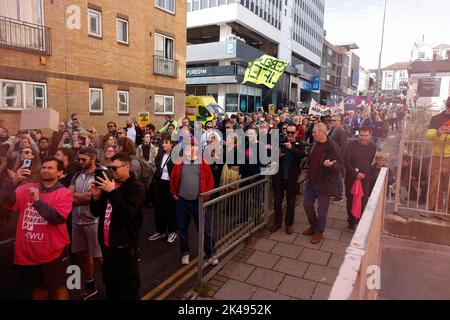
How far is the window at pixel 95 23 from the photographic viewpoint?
1412cm

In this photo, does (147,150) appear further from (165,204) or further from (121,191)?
(121,191)

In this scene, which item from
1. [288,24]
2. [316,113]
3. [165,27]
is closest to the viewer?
[316,113]

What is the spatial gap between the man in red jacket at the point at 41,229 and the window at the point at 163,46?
16.7 metres

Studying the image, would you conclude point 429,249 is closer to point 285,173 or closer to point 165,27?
point 285,173

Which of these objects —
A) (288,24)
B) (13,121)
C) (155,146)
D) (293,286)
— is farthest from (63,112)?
(288,24)

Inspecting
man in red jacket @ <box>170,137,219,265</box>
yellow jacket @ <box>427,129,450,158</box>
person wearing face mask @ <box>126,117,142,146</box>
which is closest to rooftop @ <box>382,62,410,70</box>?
person wearing face mask @ <box>126,117,142,146</box>

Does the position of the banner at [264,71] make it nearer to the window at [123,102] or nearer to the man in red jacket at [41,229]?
the window at [123,102]

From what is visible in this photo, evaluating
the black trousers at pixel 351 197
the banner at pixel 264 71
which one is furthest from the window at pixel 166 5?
the black trousers at pixel 351 197

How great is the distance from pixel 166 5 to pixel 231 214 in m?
17.4

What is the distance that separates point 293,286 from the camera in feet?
13.3

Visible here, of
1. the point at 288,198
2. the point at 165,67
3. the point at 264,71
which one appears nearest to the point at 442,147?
the point at 288,198

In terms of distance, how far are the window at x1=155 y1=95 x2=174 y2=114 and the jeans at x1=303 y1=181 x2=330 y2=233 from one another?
14580 millimetres

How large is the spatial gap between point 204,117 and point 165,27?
5.83 meters

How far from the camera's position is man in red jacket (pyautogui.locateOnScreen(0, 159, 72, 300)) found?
2988 millimetres
